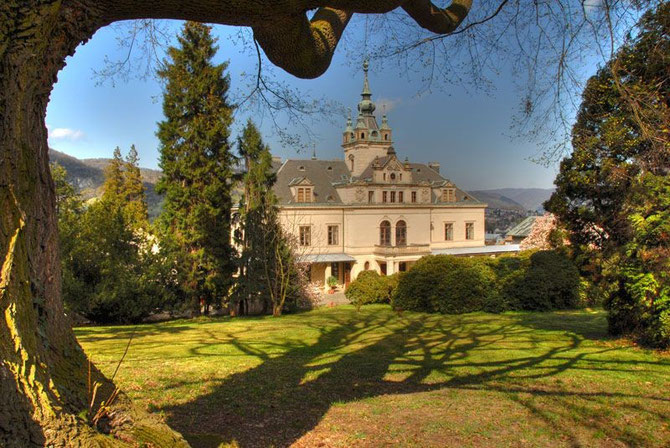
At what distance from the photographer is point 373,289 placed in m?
25.0

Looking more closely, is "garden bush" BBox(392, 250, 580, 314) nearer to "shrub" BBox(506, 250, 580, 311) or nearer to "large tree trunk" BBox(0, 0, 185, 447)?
"shrub" BBox(506, 250, 580, 311)

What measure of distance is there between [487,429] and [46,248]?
13.8 feet

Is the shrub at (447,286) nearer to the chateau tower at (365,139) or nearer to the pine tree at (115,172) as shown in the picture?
the chateau tower at (365,139)

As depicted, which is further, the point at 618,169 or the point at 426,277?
the point at 426,277

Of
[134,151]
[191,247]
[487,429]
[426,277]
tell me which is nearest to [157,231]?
[191,247]

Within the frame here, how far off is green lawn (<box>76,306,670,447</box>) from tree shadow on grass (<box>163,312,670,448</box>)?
0.02 m

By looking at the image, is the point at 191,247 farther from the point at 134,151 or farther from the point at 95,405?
the point at 134,151

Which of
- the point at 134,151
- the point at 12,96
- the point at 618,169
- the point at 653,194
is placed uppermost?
the point at 134,151

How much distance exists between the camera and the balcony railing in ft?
133

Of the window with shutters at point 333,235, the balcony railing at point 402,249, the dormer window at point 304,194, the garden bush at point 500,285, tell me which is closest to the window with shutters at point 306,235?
the window with shutters at point 333,235

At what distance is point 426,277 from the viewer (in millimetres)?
20375

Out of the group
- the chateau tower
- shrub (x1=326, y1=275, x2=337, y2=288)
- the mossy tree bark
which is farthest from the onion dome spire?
the mossy tree bark

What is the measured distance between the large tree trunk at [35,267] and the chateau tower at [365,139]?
133 feet

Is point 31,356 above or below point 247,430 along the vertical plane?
above
